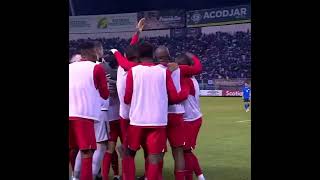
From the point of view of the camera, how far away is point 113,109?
6.57m

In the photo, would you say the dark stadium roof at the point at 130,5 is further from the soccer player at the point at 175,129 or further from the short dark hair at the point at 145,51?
the short dark hair at the point at 145,51

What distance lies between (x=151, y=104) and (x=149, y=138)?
374 millimetres

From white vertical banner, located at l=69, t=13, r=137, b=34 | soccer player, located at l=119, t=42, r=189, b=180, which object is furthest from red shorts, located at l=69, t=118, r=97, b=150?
white vertical banner, located at l=69, t=13, r=137, b=34

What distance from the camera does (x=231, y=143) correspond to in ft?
36.7

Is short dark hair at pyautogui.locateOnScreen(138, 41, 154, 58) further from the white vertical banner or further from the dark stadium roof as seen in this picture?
the white vertical banner

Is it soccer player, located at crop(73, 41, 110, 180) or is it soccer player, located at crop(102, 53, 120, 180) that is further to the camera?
soccer player, located at crop(102, 53, 120, 180)

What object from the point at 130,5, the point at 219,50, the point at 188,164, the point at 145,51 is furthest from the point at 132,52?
the point at 130,5

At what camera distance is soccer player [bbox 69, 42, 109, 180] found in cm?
536

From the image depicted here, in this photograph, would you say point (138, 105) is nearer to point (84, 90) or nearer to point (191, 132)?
point (84, 90)

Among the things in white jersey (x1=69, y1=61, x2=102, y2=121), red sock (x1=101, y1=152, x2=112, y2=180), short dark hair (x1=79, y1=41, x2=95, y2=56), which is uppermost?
short dark hair (x1=79, y1=41, x2=95, y2=56)
